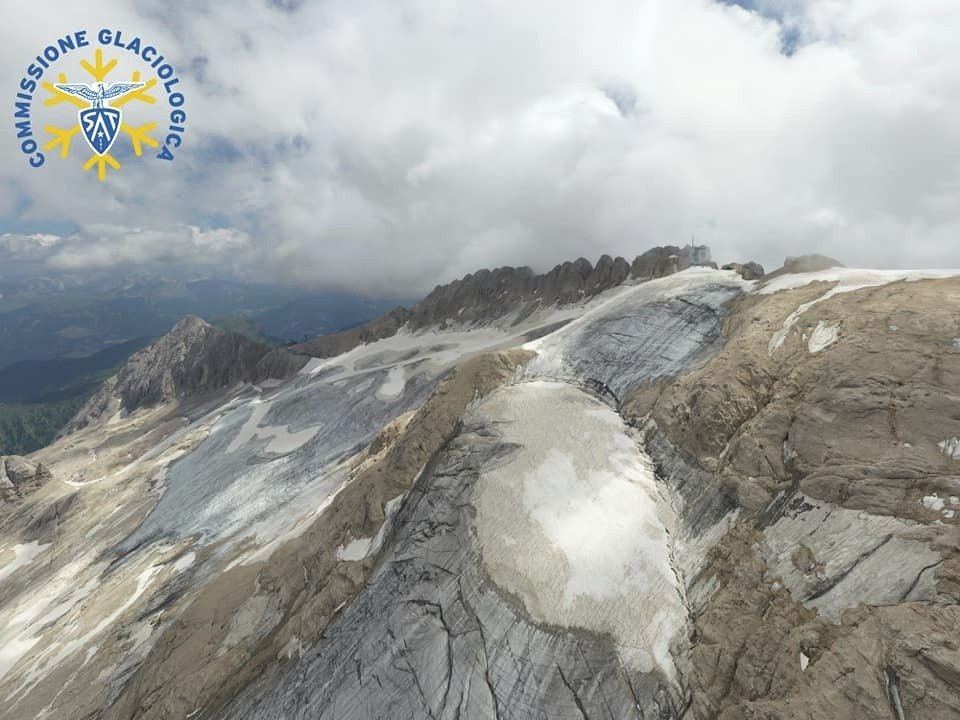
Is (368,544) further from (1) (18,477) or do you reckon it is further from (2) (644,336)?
(1) (18,477)

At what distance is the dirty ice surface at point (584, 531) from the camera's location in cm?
2108

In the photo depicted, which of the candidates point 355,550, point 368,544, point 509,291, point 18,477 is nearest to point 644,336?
point 368,544

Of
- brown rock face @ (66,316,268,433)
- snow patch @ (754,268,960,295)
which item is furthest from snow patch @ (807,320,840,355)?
brown rock face @ (66,316,268,433)

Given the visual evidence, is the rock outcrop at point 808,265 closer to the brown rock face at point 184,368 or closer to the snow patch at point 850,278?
the snow patch at point 850,278

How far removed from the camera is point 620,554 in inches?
941

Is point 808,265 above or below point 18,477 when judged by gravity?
above

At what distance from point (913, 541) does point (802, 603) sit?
14.4 feet

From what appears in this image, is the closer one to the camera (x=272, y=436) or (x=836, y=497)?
(x=836, y=497)

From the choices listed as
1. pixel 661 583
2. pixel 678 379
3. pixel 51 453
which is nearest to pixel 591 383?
pixel 678 379

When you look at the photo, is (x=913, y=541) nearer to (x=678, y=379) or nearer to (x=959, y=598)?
(x=959, y=598)

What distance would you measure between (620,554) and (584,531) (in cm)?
230

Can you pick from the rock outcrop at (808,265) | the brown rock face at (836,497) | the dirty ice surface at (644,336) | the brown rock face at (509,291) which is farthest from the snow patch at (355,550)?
the brown rock face at (509,291)

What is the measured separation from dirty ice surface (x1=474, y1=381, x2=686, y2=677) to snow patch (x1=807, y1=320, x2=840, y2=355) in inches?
479

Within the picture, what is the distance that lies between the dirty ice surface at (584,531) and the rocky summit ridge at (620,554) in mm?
138
